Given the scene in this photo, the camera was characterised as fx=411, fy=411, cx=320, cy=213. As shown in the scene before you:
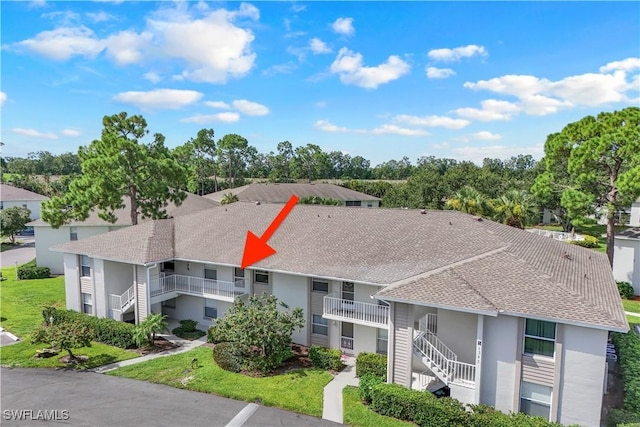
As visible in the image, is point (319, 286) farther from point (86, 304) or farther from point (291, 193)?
point (291, 193)

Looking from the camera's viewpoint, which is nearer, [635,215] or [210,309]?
[210,309]

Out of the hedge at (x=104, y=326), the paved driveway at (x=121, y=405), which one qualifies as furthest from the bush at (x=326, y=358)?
the hedge at (x=104, y=326)

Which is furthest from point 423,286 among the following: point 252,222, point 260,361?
point 252,222

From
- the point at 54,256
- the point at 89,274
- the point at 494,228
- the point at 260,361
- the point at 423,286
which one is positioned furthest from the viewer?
the point at 54,256

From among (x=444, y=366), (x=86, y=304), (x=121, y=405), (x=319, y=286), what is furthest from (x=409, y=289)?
(x=86, y=304)

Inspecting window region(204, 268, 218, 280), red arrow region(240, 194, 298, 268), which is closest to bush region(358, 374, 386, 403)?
red arrow region(240, 194, 298, 268)

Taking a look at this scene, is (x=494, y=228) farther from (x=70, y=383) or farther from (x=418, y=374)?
(x=70, y=383)

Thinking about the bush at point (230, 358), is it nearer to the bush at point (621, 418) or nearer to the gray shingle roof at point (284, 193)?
the bush at point (621, 418)
